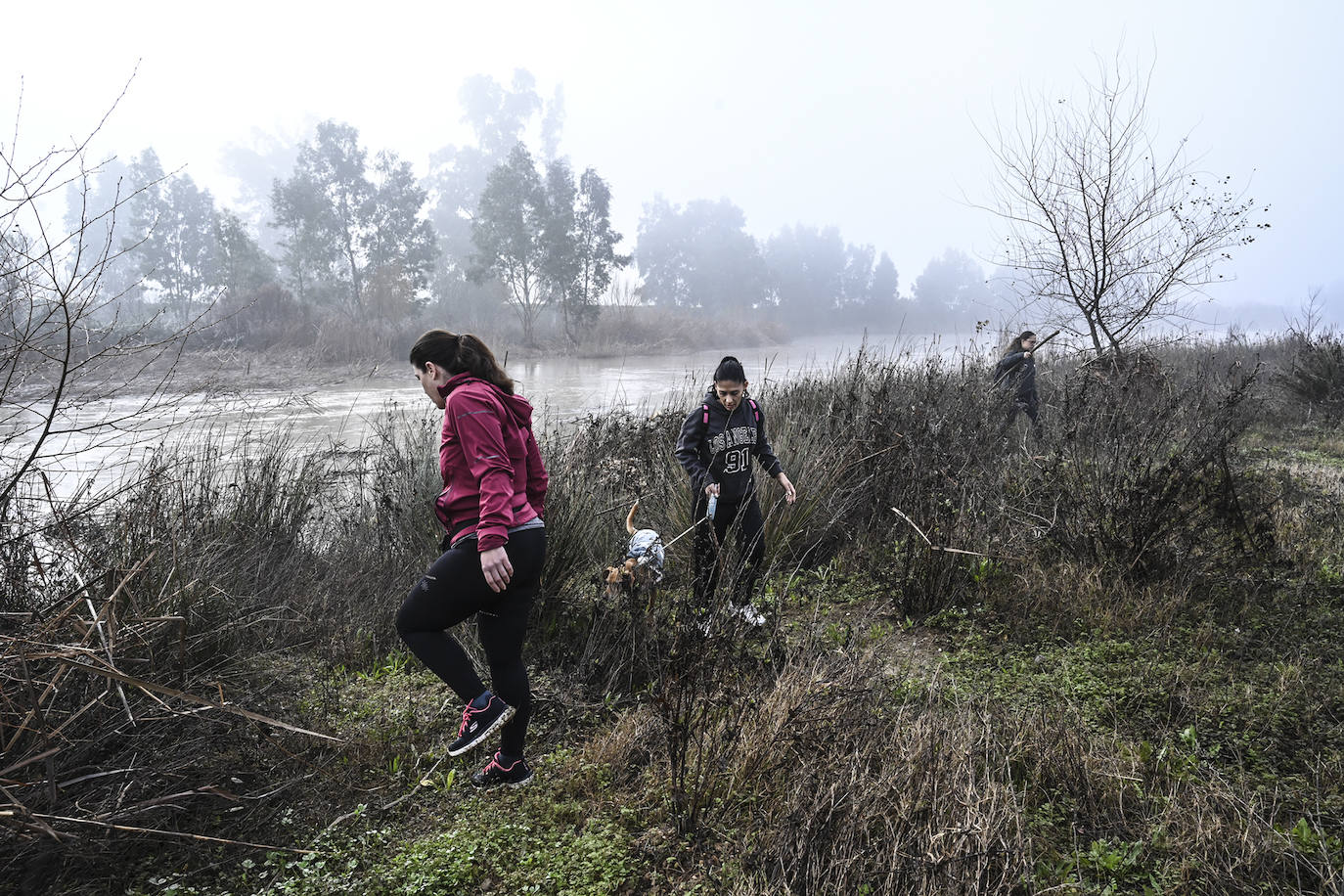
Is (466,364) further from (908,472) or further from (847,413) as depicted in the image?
(847,413)

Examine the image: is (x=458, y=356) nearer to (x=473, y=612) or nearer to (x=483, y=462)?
(x=483, y=462)

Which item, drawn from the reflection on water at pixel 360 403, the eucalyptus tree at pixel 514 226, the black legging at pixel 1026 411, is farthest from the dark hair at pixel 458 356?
the eucalyptus tree at pixel 514 226

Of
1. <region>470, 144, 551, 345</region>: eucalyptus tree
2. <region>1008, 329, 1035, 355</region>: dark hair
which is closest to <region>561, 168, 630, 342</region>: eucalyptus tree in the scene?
<region>470, 144, 551, 345</region>: eucalyptus tree

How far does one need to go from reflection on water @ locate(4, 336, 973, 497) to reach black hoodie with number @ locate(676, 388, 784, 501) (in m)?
2.57

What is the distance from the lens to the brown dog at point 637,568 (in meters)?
3.55

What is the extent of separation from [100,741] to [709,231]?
6618 centimetres

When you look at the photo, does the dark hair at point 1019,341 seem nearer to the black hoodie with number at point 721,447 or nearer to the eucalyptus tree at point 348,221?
the black hoodie with number at point 721,447

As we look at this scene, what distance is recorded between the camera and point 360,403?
19.2m

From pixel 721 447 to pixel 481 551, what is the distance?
2.14m

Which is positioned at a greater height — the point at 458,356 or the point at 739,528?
the point at 458,356

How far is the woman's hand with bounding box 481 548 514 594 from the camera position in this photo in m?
2.40

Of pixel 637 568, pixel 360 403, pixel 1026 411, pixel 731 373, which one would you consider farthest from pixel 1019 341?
pixel 360 403

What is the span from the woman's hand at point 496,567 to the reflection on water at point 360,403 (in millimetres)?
1661

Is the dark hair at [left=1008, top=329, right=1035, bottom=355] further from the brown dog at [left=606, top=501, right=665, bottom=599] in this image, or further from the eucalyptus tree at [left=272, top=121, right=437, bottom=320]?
the eucalyptus tree at [left=272, top=121, right=437, bottom=320]
